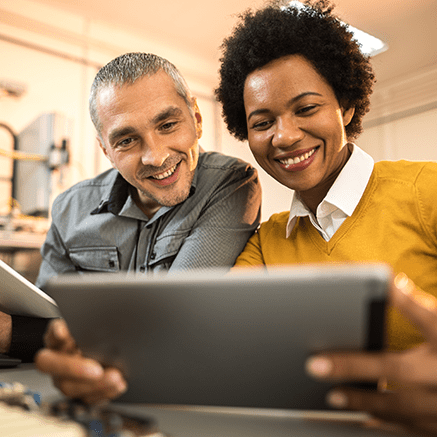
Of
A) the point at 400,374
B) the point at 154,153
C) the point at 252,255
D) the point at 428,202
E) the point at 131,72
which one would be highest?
the point at 131,72

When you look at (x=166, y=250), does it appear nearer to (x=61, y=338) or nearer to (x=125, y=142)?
(x=125, y=142)

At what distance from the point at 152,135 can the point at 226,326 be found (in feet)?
2.77

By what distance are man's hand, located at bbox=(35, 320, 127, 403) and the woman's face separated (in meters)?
0.63

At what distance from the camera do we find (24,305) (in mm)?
949

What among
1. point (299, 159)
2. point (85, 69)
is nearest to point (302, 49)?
point (299, 159)

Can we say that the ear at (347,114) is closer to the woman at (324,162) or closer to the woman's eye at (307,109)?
the woman at (324,162)

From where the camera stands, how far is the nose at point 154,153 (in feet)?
3.89

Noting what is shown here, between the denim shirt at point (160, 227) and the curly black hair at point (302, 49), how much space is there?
22 centimetres

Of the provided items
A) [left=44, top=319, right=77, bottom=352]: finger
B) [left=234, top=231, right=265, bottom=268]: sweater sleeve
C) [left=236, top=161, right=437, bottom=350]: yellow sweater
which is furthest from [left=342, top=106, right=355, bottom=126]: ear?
[left=44, top=319, right=77, bottom=352]: finger

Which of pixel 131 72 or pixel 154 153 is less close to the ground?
pixel 131 72

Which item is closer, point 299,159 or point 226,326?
point 226,326

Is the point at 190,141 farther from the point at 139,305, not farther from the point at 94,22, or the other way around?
the point at 94,22

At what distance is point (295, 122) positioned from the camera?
990 millimetres

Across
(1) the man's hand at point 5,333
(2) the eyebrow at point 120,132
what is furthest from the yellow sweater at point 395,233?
(1) the man's hand at point 5,333
